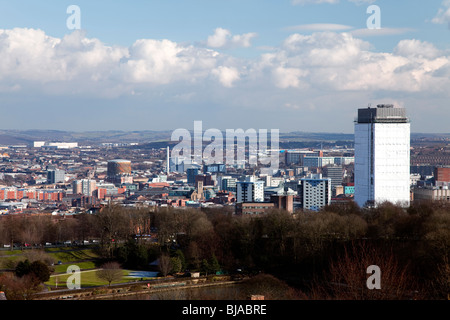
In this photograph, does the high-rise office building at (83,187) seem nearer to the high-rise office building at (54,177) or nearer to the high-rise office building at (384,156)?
the high-rise office building at (54,177)

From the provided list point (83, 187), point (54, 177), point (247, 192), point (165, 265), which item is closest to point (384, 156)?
point (247, 192)

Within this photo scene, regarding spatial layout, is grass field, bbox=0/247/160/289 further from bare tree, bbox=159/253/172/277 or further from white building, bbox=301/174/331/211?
white building, bbox=301/174/331/211

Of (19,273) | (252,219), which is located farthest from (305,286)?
(19,273)

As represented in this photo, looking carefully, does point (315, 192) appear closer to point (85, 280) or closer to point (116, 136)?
point (85, 280)

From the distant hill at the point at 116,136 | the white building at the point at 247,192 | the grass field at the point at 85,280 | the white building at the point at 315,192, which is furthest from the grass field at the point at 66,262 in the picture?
the distant hill at the point at 116,136

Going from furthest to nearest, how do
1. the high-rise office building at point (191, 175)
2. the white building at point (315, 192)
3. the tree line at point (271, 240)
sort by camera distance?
the high-rise office building at point (191, 175) → the white building at point (315, 192) → the tree line at point (271, 240)

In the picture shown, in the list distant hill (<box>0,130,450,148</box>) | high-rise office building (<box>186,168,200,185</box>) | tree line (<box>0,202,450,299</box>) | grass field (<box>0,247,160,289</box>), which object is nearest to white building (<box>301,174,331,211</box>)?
tree line (<box>0,202,450,299</box>)

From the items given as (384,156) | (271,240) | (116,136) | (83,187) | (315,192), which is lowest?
(83,187)
